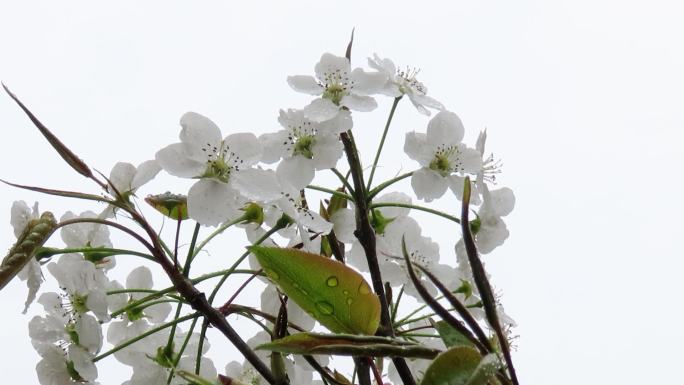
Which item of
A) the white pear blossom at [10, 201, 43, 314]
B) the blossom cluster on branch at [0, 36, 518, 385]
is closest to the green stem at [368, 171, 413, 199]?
the blossom cluster on branch at [0, 36, 518, 385]

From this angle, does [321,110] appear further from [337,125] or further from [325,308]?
[325,308]

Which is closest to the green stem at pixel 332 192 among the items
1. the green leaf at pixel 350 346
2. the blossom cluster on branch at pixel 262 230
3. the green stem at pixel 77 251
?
the blossom cluster on branch at pixel 262 230

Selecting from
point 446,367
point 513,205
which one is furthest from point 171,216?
point 446,367

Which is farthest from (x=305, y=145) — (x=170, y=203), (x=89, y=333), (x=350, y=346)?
(x=350, y=346)

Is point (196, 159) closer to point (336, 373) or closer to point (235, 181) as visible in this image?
point (235, 181)

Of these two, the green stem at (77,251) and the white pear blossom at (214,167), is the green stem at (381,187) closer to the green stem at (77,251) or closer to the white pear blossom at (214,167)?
the white pear blossom at (214,167)
